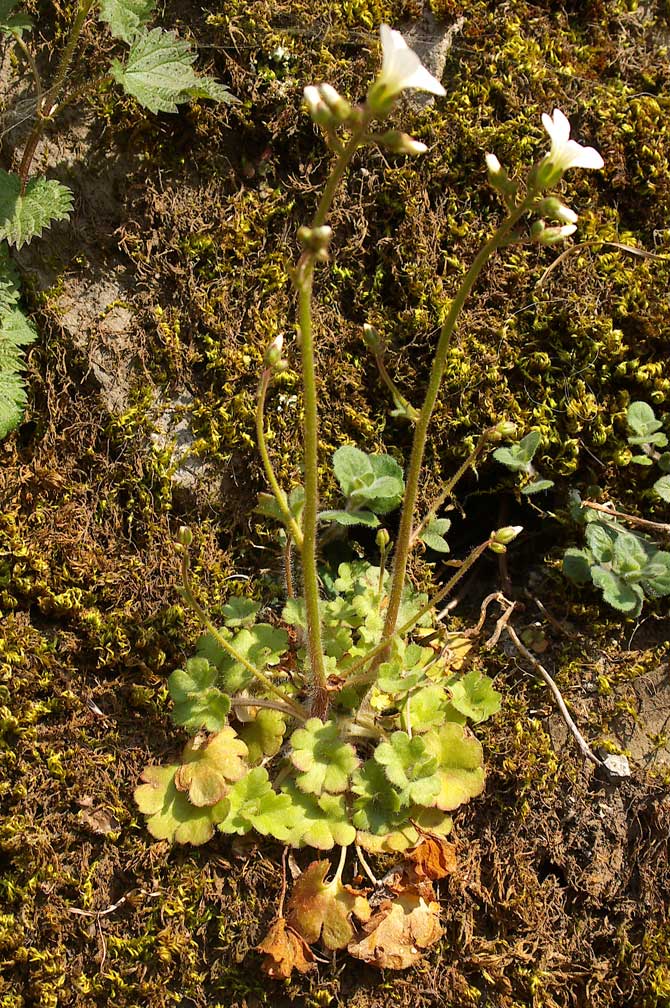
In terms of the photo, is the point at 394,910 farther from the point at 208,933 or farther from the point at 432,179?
the point at 432,179

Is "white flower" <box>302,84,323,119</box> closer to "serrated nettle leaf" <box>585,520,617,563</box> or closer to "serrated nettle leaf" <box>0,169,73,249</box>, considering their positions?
"serrated nettle leaf" <box>0,169,73,249</box>

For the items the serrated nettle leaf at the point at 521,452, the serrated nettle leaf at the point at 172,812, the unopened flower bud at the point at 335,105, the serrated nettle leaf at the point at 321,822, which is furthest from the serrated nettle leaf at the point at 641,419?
the serrated nettle leaf at the point at 172,812

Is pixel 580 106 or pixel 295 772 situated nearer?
pixel 295 772

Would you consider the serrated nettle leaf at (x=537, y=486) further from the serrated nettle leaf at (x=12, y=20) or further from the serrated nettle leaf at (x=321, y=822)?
the serrated nettle leaf at (x=12, y=20)

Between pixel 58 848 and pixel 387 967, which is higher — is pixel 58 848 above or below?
above

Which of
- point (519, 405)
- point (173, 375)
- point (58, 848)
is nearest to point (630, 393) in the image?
point (519, 405)

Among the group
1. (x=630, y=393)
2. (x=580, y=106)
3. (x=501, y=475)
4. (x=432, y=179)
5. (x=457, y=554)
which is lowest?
(x=457, y=554)
